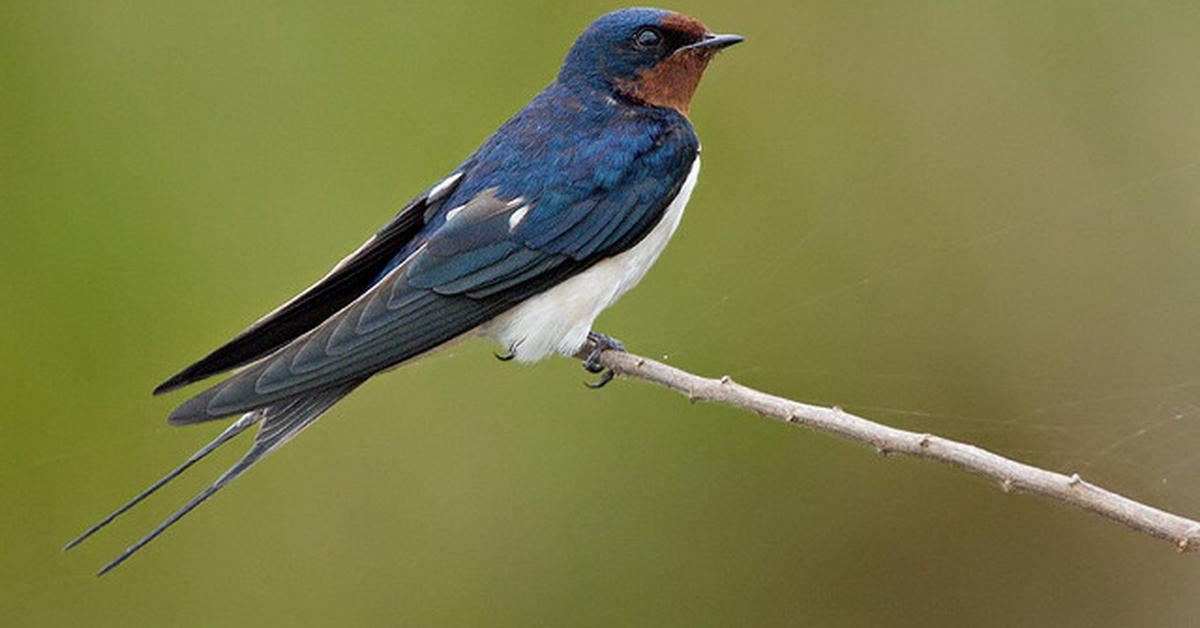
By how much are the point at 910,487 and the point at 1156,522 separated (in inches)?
44.5

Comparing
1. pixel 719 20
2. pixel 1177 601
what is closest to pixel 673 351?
pixel 719 20

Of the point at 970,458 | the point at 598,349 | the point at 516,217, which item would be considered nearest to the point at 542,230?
the point at 516,217

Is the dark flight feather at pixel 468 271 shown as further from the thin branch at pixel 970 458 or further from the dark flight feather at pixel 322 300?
the thin branch at pixel 970 458

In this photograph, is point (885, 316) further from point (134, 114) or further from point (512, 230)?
point (134, 114)

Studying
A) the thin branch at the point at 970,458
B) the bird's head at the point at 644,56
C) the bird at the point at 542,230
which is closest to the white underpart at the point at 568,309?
the bird at the point at 542,230

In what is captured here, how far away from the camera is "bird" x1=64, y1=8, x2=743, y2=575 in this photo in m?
1.87

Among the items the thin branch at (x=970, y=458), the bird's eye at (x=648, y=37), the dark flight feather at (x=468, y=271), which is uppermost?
the bird's eye at (x=648, y=37)

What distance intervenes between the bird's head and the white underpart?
12 cm

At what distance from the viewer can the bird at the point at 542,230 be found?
187 centimetres

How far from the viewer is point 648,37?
2033mm

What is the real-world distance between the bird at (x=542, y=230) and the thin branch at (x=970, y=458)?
1.16ft

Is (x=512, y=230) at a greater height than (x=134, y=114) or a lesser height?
lesser

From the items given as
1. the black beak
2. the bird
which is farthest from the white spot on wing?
the black beak

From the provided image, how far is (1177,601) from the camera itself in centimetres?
236
